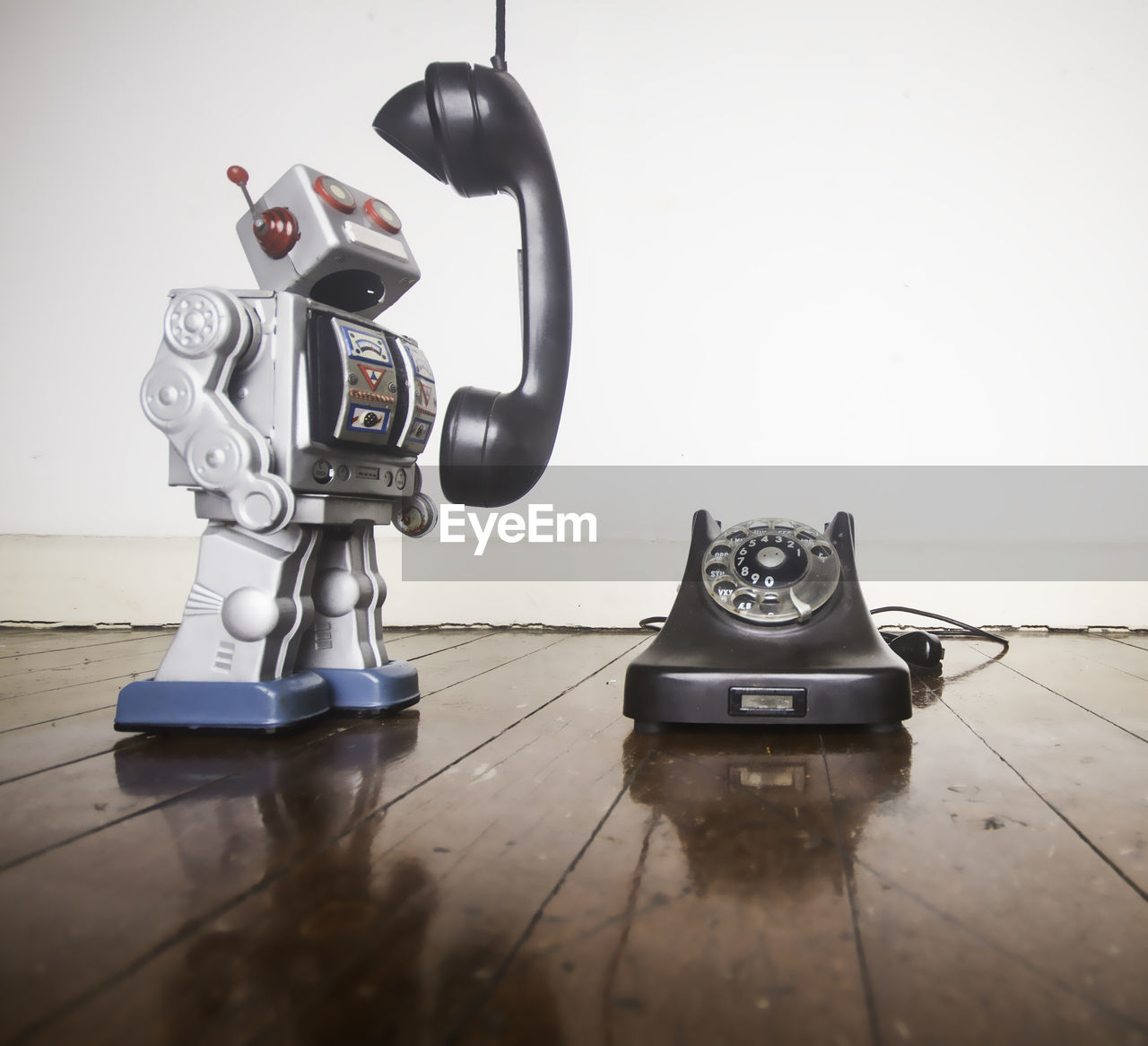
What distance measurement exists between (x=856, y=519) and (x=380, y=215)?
1035 mm

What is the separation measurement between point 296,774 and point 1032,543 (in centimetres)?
136

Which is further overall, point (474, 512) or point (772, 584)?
point (474, 512)

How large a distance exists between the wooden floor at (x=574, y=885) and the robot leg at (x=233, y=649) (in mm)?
30

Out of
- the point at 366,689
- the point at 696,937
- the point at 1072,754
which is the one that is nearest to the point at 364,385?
the point at 366,689

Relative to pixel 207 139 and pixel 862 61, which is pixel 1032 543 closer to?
pixel 862 61

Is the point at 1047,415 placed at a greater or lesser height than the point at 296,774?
greater

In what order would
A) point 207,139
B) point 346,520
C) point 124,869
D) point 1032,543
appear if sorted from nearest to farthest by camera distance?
point 124,869, point 346,520, point 1032,543, point 207,139

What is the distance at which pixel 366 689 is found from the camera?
32.4 inches

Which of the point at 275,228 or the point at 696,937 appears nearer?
the point at 696,937

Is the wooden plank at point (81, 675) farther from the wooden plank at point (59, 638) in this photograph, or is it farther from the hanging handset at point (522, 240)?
the hanging handset at point (522, 240)

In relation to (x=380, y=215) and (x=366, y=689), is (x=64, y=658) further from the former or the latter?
(x=380, y=215)

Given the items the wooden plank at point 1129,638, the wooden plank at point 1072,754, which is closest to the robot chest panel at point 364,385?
the wooden plank at point 1072,754

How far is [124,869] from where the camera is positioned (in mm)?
427

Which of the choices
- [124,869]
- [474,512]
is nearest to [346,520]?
[124,869]
